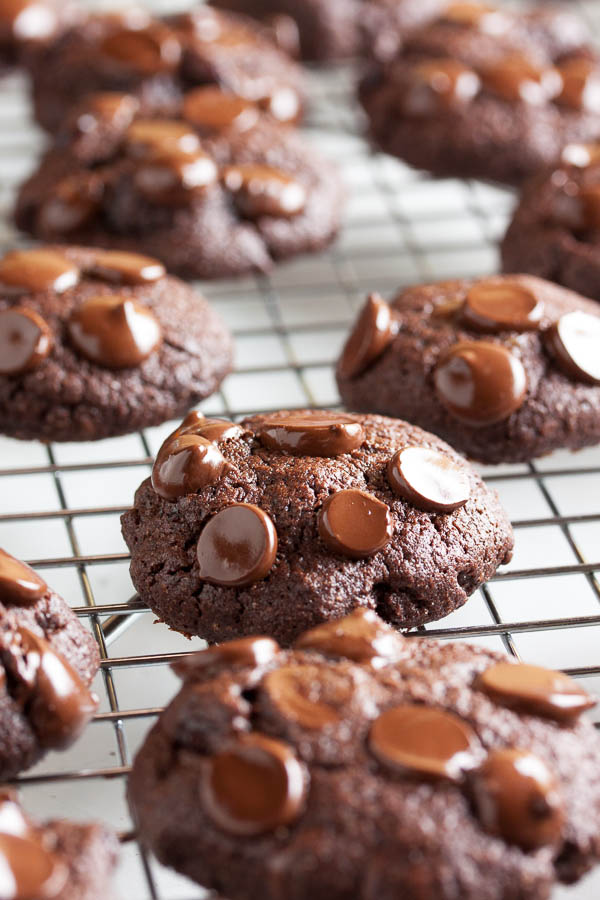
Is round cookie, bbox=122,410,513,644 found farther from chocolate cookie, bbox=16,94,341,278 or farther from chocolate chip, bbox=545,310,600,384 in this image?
chocolate cookie, bbox=16,94,341,278

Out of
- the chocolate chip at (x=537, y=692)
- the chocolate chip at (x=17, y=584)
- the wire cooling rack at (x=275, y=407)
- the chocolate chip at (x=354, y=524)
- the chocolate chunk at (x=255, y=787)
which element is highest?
the chocolate chip at (x=537, y=692)

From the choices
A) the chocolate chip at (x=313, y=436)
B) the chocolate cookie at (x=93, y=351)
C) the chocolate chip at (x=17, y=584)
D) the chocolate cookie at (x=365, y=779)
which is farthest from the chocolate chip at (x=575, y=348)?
the chocolate chip at (x=17, y=584)

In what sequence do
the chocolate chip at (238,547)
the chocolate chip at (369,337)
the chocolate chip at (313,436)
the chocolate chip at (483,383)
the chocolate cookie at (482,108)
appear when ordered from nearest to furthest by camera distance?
the chocolate chip at (238,547) < the chocolate chip at (313,436) < the chocolate chip at (483,383) < the chocolate chip at (369,337) < the chocolate cookie at (482,108)

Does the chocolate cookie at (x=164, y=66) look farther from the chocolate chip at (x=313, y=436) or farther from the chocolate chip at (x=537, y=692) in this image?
the chocolate chip at (x=537, y=692)

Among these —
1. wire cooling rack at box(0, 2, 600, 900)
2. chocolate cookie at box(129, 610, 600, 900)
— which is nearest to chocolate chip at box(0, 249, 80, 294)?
wire cooling rack at box(0, 2, 600, 900)

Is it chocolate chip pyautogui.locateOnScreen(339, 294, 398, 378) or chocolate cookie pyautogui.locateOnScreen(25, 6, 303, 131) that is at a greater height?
chocolate chip pyautogui.locateOnScreen(339, 294, 398, 378)

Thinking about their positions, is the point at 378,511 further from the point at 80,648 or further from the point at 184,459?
the point at 80,648

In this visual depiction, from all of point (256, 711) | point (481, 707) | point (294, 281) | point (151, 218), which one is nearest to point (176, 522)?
point (256, 711)
